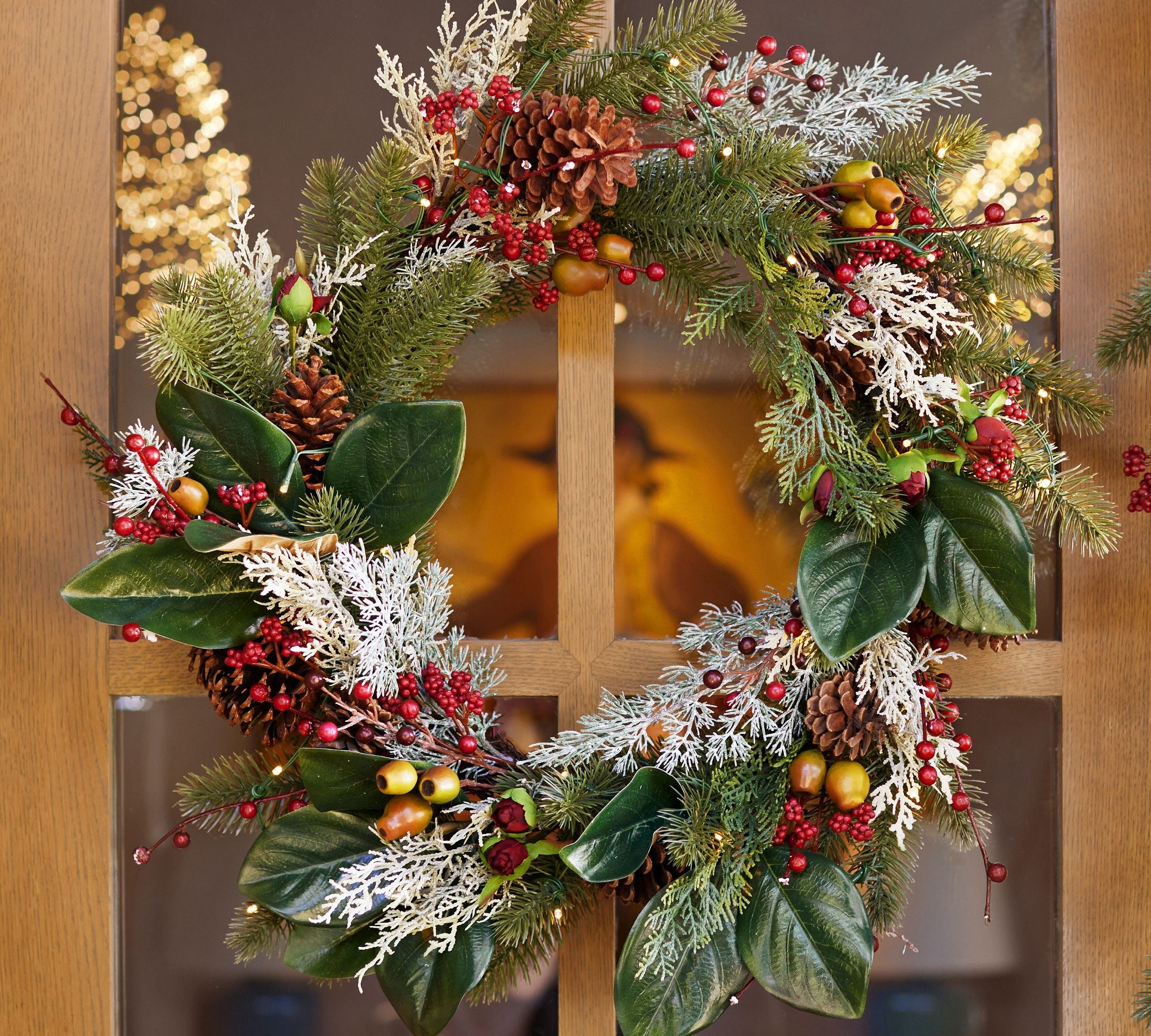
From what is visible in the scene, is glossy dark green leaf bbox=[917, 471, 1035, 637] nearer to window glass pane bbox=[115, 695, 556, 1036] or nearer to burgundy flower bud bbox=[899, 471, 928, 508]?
burgundy flower bud bbox=[899, 471, 928, 508]

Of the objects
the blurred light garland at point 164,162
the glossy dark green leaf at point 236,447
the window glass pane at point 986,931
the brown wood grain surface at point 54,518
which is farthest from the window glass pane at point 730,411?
the brown wood grain surface at point 54,518

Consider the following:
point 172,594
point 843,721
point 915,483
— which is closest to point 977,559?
point 915,483

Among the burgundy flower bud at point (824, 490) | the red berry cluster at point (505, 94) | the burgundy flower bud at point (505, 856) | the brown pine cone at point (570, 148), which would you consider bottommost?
the burgundy flower bud at point (505, 856)

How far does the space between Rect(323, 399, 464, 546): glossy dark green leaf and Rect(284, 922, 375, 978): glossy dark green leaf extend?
37 cm

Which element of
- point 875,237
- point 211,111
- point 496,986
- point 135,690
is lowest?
point 496,986

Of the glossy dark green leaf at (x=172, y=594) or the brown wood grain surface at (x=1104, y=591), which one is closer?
the glossy dark green leaf at (x=172, y=594)

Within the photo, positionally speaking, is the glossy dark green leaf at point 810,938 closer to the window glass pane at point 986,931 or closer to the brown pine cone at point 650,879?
the brown pine cone at point 650,879

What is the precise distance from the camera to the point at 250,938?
0.82 meters

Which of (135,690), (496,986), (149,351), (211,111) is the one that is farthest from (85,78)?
(496,986)

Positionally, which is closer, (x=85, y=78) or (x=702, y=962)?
(x=702, y=962)

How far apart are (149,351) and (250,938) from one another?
566 mm

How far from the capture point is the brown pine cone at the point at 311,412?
0.77m

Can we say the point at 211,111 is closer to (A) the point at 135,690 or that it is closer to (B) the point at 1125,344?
(A) the point at 135,690

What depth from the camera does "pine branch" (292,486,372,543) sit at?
75 centimetres
